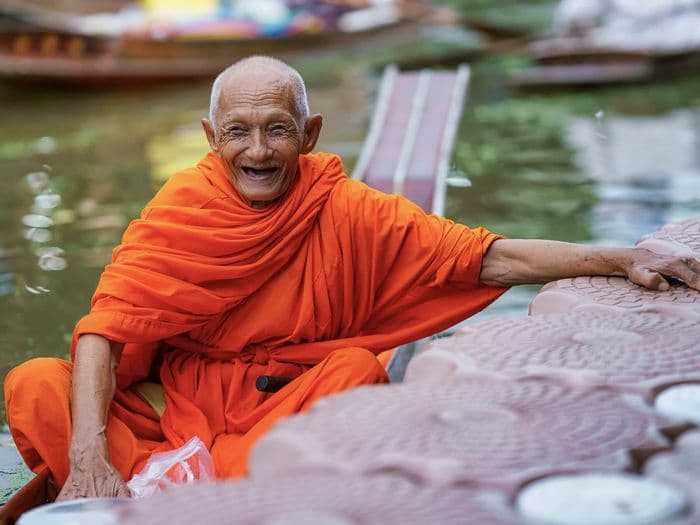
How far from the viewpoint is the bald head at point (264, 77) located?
271cm

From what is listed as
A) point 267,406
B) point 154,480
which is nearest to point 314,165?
point 267,406

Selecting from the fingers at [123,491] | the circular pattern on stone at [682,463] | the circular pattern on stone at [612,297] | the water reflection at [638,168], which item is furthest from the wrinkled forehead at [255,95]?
the water reflection at [638,168]

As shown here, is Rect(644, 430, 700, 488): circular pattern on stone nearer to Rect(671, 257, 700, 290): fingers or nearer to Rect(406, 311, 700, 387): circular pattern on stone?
Rect(406, 311, 700, 387): circular pattern on stone

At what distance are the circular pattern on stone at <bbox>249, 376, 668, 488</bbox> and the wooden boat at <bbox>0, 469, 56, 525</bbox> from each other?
0.93 m

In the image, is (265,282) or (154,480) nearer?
(154,480)

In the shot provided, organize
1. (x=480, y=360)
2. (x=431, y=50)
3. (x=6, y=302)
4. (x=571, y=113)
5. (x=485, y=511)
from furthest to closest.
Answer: (x=431, y=50)
(x=571, y=113)
(x=6, y=302)
(x=480, y=360)
(x=485, y=511)

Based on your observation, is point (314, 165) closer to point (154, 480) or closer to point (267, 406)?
point (267, 406)

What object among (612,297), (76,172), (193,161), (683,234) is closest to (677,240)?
(683,234)

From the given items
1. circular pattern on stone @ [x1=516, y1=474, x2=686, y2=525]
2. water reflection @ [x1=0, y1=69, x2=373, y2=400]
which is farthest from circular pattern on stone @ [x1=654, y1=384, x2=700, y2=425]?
water reflection @ [x1=0, y1=69, x2=373, y2=400]

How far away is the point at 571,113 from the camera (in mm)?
8523

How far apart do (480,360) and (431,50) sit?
1070 centimetres

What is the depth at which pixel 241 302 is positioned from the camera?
2797 mm

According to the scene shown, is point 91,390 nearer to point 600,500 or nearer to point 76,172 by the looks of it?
point 600,500

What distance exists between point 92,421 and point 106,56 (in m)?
8.04
